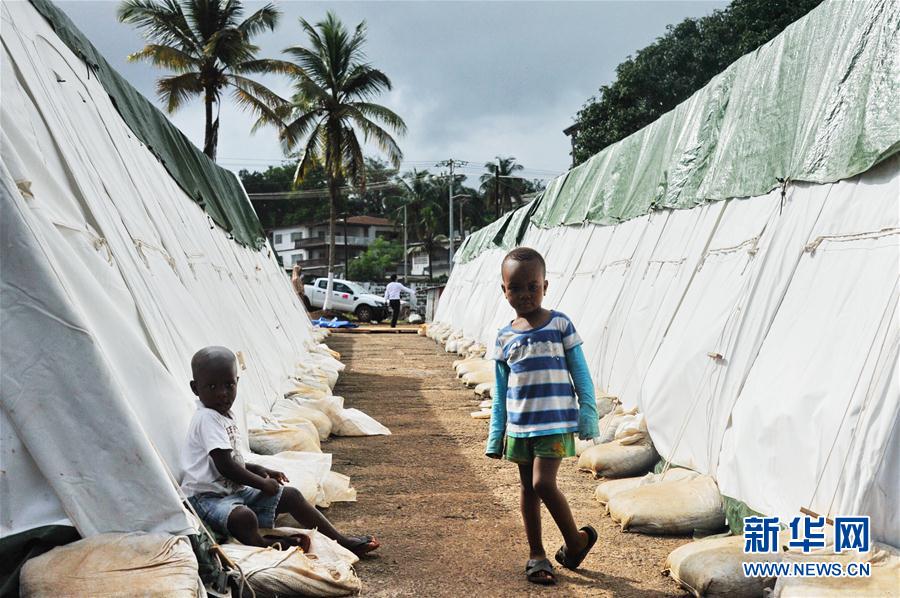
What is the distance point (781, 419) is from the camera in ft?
11.7

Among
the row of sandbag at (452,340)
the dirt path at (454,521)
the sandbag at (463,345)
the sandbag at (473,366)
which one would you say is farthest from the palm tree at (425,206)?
the dirt path at (454,521)

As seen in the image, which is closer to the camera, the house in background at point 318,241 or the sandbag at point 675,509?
the sandbag at point 675,509

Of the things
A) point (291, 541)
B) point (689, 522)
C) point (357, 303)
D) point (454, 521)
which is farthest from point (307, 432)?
point (357, 303)

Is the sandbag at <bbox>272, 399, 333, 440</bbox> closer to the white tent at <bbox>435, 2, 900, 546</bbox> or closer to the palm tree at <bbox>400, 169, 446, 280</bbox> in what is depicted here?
the white tent at <bbox>435, 2, 900, 546</bbox>

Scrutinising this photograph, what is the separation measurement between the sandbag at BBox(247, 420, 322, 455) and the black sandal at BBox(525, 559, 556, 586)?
6.67 ft

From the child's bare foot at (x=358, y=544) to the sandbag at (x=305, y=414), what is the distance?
232 cm

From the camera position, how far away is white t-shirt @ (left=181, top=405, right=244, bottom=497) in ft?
10.3

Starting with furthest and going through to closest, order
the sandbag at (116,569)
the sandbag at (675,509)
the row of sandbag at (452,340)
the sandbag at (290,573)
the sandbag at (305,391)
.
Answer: the row of sandbag at (452,340) < the sandbag at (305,391) < the sandbag at (675,509) < the sandbag at (290,573) < the sandbag at (116,569)

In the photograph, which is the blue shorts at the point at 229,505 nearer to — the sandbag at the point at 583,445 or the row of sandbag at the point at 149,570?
the row of sandbag at the point at 149,570

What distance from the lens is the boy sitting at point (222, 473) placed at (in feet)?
10.2

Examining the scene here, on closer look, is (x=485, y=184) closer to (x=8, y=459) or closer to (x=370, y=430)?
(x=370, y=430)

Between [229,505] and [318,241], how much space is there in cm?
5397

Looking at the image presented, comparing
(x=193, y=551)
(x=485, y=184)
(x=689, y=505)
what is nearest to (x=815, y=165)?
(x=689, y=505)

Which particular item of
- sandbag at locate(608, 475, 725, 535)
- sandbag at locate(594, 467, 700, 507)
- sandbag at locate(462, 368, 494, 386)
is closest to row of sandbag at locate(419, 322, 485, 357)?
sandbag at locate(462, 368, 494, 386)
